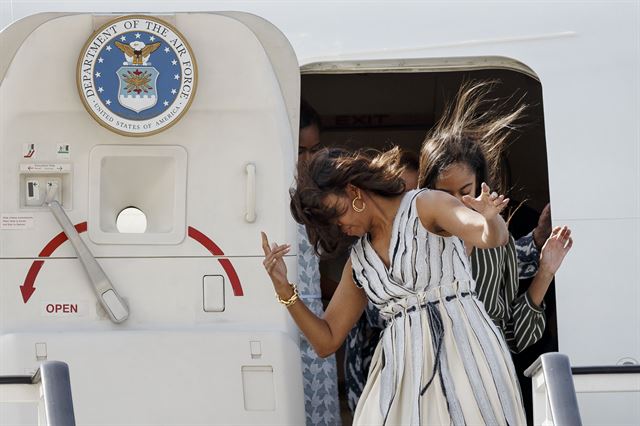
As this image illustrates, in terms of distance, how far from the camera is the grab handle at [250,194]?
471 centimetres

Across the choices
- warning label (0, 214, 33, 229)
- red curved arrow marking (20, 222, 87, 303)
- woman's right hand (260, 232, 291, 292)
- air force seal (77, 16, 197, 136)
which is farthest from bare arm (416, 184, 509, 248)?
warning label (0, 214, 33, 229)

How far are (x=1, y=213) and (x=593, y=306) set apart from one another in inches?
93.7

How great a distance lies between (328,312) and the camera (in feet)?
12.3

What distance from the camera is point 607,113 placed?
5.06 meters

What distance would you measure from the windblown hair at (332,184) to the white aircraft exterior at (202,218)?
1.14m

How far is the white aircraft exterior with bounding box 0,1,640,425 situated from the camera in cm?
461

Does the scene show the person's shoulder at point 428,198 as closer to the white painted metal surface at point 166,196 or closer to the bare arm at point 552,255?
the bare arm at point 552,255

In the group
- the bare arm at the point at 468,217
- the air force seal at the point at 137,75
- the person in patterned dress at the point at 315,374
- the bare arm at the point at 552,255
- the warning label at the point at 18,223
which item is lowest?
the person in patterned dress at the point at 315,374

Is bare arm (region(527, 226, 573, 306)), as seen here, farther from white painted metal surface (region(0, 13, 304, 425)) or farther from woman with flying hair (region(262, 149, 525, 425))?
white painted metal surface (region(0, 13, 304, 425))

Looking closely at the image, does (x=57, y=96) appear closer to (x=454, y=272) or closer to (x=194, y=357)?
(x=194, y=357)

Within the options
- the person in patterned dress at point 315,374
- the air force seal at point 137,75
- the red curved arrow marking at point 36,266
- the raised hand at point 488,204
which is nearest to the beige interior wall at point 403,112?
the person in patterned dress at point 315,374

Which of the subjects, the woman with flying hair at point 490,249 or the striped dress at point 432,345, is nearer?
the striped dress at point 432,345

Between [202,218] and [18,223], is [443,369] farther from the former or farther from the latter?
[18,223]

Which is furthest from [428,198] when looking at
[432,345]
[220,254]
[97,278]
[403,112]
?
[403,112]
